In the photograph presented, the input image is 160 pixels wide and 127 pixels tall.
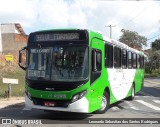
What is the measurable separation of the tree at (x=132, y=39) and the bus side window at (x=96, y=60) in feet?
238

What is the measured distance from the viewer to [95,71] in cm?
1099

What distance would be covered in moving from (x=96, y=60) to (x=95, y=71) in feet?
1.21

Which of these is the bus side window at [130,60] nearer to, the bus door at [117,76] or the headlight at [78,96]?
the bus door at [117,76]

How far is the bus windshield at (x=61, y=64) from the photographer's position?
1055 centimetres

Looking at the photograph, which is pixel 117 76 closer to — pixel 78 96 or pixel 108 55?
pixel 108 55

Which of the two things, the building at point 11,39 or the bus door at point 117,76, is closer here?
the bus door at point 117,76

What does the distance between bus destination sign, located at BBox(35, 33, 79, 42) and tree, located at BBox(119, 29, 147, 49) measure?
240ft

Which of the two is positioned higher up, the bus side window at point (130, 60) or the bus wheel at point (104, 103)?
the bus side window at point (130, 60)

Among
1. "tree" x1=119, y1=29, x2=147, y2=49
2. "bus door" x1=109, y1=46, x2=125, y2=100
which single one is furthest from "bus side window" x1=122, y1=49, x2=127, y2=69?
"tree" x1=119, y1=29, x2=147, y2=49

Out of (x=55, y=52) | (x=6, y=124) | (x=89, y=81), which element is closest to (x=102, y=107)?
(x=89, y=81)

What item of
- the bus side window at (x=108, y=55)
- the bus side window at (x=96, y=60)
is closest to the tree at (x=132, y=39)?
the bus side window at (x=108, y=55)

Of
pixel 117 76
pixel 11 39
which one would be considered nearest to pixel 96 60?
pixel 117 76

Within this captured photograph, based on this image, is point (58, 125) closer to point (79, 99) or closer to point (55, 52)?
point (79, 99)

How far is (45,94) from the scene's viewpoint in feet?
35.0
